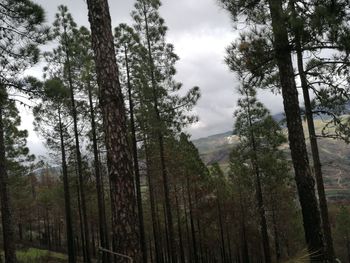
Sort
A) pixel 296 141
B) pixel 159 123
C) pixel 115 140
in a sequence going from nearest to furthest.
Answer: pixel 115 140
pixel 296 141
pixel 159 123

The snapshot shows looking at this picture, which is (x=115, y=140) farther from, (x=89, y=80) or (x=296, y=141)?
(x=89, y=80)

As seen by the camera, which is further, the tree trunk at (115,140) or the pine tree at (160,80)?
the pine tree at (160,80)

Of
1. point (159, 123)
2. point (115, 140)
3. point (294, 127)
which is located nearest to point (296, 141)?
point (294, 127)

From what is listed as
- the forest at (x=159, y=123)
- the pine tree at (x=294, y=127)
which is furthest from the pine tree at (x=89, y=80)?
the pine tree at (x=294, y=127)

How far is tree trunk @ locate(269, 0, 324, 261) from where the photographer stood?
8430 mm

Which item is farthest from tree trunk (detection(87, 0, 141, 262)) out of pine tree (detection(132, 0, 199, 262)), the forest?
pine tree (detection(132, 0, 199, 262))

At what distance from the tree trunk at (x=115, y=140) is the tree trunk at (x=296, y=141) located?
413 cm

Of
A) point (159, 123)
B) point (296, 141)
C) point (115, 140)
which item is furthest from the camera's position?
point (159, 123)

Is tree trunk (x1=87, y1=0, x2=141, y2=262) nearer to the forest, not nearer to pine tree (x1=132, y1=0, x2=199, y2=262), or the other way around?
the forest

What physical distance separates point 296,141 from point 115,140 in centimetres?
497

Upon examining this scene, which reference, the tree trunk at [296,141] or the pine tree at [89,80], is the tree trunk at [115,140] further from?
the pine tree at [89,80]

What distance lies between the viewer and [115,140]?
5633 mm

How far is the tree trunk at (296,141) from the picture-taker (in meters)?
8.43

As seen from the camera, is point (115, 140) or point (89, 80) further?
point (89, 80)
